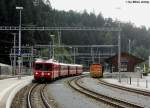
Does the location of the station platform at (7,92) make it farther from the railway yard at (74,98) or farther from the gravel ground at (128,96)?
the gravel ground at (128,96)

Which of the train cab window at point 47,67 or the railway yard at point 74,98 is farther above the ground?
the train cab window at point 47,67

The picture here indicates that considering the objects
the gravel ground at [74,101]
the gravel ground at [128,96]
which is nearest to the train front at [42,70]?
the gravel ground at [128,96]

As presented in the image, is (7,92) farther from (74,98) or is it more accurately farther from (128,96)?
(128,96)

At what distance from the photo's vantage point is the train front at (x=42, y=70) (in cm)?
5609

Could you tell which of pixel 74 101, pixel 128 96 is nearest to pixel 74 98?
pixel 74 101

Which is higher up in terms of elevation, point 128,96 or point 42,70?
point 42,70

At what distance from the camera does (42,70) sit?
185ft

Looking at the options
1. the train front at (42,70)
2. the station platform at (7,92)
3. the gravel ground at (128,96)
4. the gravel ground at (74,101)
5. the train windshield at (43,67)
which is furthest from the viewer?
the train windshield at (43,67)

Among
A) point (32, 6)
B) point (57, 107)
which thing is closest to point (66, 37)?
point (32, 6)

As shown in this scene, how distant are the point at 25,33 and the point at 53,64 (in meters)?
64.6

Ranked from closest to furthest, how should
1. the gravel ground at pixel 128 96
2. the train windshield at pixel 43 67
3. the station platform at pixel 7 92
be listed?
the station platform at pixel 7 92 < the gravel ground at pixel 128 96 < the train windshield at pixel 43 67

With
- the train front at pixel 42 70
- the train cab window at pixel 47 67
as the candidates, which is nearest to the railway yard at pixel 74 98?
the train front at pixel 42 70

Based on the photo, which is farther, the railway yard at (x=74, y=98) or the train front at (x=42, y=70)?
the train front at (x=42, y=70)

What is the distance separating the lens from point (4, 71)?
95750 mm
